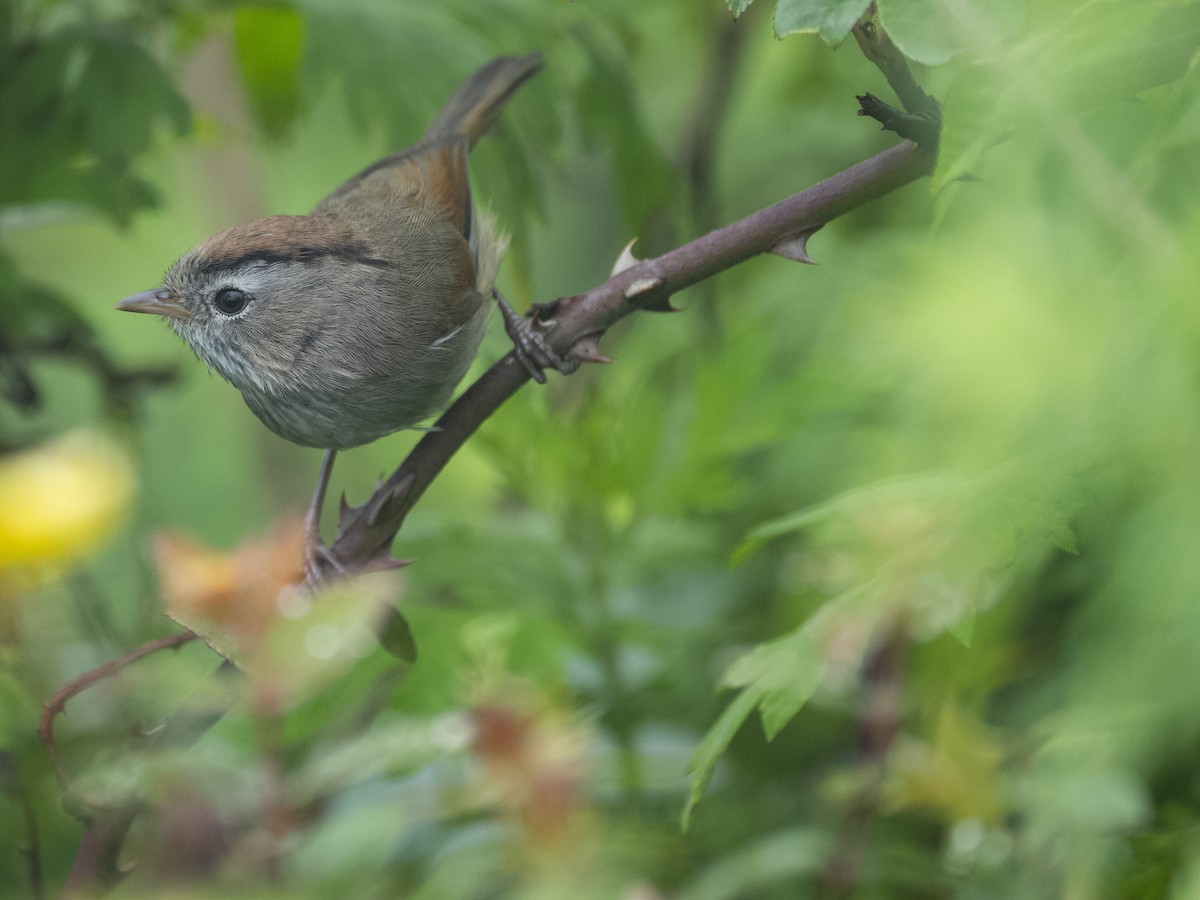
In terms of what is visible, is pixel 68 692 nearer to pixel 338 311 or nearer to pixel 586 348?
pixel 586 348

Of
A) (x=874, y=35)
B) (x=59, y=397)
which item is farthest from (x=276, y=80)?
(x=59, y=397)

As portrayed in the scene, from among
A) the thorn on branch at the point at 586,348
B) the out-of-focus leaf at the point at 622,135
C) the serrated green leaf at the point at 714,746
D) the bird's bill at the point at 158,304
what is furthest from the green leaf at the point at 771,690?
the bird's bill at the point at 158,304

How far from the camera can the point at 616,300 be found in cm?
145

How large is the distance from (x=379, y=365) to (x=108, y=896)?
1.07 metres

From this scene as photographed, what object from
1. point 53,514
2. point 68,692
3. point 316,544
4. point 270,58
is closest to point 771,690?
point 68,692

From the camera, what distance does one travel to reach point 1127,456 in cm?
118

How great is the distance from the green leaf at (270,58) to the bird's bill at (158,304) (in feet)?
1.36

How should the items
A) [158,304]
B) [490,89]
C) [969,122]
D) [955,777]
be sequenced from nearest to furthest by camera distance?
[969,122], [955,777], [158,304], [490,89]

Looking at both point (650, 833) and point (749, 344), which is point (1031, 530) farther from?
point (749, 344)

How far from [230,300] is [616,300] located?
117cm

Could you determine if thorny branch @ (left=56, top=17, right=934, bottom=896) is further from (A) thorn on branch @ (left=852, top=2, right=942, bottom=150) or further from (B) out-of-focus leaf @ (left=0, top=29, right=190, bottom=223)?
(B) out-of-focus leaf @ (left=0, top=29, right=190, bottom=223)

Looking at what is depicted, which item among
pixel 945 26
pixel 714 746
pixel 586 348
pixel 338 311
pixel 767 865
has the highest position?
pixel 945 26

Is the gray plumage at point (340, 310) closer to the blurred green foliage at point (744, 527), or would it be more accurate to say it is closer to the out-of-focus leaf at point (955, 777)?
the blurred green foliage at point (744, 527)

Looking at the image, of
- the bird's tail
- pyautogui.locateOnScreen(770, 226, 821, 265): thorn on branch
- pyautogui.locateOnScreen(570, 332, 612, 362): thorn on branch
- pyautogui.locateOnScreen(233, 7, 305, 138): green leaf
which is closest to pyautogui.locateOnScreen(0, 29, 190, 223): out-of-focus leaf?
pyautogui.locateOnScreen(233, 7, 305, 138): green leaf
